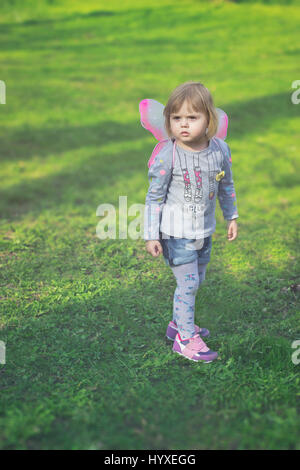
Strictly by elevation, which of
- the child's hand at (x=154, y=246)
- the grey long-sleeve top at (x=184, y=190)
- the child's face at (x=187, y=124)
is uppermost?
the child's face at (x=187, y=124)

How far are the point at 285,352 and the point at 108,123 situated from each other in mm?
6706

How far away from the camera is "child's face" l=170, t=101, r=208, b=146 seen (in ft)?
9.27

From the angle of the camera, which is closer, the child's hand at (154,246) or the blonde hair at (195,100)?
the blonde hair at (195,100)

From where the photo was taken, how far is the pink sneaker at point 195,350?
3.11 metres

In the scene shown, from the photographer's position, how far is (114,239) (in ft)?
16.4

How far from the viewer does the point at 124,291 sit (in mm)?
4000

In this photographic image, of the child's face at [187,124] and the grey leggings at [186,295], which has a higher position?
the child's face at [187,124]

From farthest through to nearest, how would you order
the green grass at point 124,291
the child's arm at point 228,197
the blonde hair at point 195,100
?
the child's arm at point 228,197 → the blonde hair at point 195,100 → the green grass at point 124,291

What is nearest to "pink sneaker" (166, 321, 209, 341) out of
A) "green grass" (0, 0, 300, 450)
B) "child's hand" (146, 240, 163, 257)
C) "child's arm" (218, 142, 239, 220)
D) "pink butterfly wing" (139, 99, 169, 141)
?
"green grass" (0, 0, 300, 450)

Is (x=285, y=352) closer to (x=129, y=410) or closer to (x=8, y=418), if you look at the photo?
(x=129, y=410)

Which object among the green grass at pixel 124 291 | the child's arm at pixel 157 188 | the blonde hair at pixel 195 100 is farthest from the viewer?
the child's arm at pixel 157 188

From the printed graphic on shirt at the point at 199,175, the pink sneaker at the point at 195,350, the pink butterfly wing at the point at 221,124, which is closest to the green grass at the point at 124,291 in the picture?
the pink sneaker at the point at 195,350

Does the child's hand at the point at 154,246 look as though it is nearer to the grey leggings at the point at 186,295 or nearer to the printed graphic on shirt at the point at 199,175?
the grey leggings at the point at 186,295

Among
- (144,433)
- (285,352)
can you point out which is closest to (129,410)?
(144,433)
